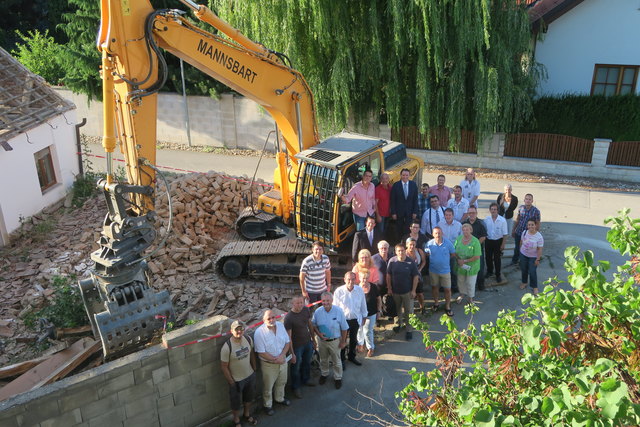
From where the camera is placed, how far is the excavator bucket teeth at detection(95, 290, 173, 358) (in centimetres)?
738

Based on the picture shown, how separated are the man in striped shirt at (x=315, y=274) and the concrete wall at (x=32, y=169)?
7323 millimetres

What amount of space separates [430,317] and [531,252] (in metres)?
2.15

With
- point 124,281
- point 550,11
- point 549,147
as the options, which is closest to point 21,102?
point 124,281

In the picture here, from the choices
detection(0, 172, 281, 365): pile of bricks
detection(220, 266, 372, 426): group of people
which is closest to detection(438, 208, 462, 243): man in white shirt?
detection(220, 266, 372, 426): group of people

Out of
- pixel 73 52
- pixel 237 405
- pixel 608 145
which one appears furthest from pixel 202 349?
pixel 73 52

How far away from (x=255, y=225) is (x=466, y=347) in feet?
24.7

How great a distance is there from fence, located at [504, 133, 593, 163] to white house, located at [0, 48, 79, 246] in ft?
42.1

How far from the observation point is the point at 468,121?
17.5m

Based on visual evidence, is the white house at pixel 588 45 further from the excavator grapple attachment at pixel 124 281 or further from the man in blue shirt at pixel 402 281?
the excavator grapple attachment at pixel 124 281

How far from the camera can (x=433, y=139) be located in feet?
60.8

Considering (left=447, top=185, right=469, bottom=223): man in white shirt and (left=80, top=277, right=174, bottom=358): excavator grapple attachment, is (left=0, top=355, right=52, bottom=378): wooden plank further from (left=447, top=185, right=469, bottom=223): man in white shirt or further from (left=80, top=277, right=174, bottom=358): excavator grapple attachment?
(left=447, top=185, right=469, bottom=223): man in white shirt

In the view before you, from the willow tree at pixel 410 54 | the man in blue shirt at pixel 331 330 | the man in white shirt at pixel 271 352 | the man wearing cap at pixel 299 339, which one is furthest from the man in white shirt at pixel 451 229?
the willow tree at pixel 410 54

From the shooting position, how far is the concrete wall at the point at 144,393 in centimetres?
638

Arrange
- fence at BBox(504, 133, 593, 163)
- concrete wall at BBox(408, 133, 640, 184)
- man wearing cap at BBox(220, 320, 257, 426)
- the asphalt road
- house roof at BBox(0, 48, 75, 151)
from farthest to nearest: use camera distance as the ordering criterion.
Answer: fence at BBox(504, 133, 593, 163), concrete wall at BBox(408, 133, 640, 184), house roof at BBox(0, 48, 75, 151), the asphalt road, man wearing cap at BBox(220, 320, 257, 426)
